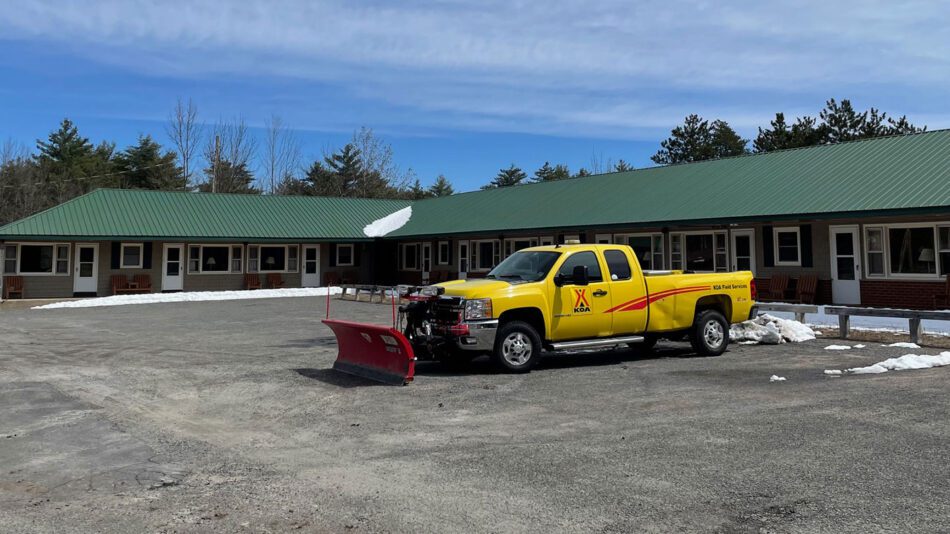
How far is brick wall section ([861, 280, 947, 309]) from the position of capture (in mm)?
18266

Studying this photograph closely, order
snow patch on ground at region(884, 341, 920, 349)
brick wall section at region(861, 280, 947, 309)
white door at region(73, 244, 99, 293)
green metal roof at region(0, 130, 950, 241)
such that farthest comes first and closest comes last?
white door at region(73, 244, 99, 293) → green metal roof at region(0, 130, 950, 241) → brick wall section at region(861, 280, 947, 309) → snow patch on ground at region(884, 341, 920, 349)

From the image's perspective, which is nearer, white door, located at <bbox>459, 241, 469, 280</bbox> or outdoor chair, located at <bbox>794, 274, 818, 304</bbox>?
outdoor chair, located at <bbox>794, 274, 818, 304</bbox>

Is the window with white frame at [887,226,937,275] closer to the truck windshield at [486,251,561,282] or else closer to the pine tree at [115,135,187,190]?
the truck windshield at [486,251,561,282]

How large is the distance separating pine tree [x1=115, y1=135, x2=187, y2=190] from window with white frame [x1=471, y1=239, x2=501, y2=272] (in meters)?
37.9

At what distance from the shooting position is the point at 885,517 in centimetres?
441

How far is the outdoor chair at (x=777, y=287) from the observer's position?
69.5ft

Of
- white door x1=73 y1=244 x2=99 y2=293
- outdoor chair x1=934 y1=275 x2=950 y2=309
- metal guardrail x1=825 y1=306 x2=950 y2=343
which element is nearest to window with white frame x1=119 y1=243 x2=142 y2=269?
white door x1=73 y1=244 x2=99 y2=293

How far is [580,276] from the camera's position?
429 inches

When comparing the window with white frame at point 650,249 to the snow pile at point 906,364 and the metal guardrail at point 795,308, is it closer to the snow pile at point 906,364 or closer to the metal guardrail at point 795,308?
the metal guardrail at point 795,308

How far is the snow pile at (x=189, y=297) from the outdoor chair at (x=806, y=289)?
66.4 ft

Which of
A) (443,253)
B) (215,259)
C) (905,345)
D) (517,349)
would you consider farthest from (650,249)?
(215,259)

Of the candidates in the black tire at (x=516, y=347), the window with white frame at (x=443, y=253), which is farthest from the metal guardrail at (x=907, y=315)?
the window with white frame at (x=443, y=253)

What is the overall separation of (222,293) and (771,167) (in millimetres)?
23510

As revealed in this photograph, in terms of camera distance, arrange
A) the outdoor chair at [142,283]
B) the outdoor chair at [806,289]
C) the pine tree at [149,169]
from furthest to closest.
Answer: the pine tree at [149,169] → the outdoor chair at [142,283] → the outdoor chair at [806,289]
